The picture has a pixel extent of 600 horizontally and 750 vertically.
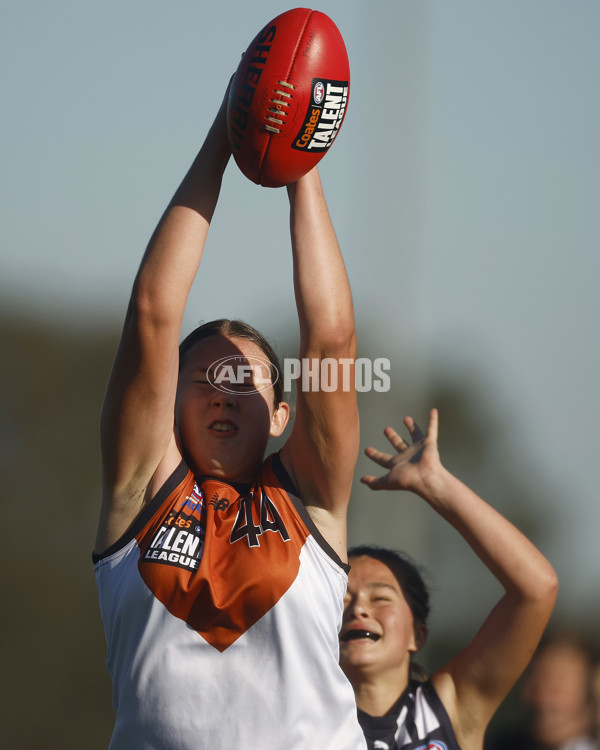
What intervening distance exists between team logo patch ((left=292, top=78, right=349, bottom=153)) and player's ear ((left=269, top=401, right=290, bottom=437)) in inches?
28.3

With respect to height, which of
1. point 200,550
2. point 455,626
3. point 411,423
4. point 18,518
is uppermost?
point 411,423

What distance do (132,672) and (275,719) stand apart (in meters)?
0.35

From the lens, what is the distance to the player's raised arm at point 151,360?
7.89 feet

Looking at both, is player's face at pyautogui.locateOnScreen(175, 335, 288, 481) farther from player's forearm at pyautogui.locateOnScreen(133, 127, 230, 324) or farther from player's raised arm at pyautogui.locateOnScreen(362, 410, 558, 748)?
player's raised arm at pyautogui.locateOnScreen(362, 410, 558, 748)

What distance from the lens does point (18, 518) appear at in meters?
14.6

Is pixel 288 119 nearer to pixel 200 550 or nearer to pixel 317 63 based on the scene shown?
pixel 317 63

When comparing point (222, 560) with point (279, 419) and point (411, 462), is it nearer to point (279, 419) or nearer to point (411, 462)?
point (279, 419)

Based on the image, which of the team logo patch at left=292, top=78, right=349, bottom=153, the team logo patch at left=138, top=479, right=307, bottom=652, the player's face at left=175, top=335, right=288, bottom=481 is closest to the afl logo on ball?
the team logo patch at left=292, top=78, right=349, bottom=153

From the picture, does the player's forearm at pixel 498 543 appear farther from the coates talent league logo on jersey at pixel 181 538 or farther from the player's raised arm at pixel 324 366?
the coates talent league logo on jersey at pixel 181 538

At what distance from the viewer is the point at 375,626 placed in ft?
11.3

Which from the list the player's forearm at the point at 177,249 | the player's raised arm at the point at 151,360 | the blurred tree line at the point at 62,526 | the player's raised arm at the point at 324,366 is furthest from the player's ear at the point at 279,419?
the blurred tree line at the point at 62,526

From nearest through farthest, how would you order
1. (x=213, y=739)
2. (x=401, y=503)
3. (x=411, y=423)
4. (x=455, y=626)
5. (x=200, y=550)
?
(x=213, y=739)
(x=200, y=550)
(x=411, y=423)
(x=401, y=503)
(x=455, y=626)

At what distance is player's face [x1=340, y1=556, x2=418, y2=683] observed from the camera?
3.38m

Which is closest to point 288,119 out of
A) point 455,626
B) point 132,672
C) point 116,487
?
point 116,487
